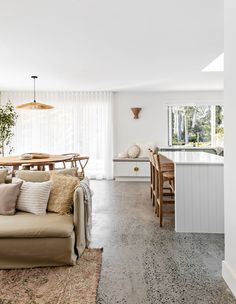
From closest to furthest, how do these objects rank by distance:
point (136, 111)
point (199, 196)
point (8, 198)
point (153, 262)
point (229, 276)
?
point (229, 276)
point (153, 262)
point (8, 198)
point (199, 196)
point (136, 111)

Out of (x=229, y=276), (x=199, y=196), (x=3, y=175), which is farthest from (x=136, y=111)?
(x=229, y=276)

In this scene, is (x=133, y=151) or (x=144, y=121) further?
(x=144, y=121)

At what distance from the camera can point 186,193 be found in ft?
11.2

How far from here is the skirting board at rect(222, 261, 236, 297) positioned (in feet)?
6.82

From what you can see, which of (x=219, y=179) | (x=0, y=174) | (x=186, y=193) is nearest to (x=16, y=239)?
(x=0, y=174)

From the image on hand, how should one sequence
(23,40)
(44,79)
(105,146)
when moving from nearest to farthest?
(23,40) < (44,79) < (105,146)

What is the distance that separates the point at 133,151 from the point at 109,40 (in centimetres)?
410

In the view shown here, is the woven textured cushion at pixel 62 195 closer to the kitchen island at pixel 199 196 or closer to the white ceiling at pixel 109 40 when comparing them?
the kitchen island at pixel 199 196

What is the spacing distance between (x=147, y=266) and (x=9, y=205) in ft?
4.91

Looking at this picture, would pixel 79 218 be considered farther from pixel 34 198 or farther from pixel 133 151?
pixel 133 151

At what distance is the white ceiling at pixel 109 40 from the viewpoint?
9.10 ft

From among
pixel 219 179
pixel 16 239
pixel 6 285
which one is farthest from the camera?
pixel 219 179

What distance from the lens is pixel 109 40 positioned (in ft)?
12.1

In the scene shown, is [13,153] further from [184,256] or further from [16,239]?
[184,256]
